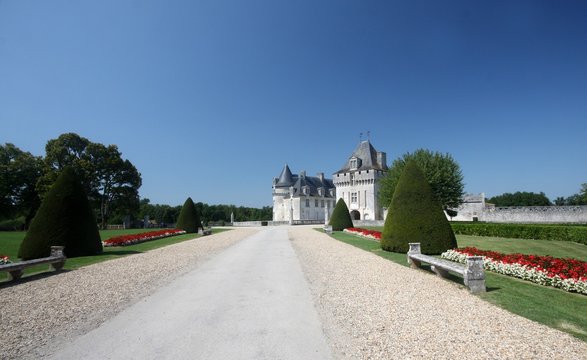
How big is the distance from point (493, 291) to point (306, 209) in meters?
54.3

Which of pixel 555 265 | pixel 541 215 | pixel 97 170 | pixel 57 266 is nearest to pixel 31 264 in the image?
pixel 57 266

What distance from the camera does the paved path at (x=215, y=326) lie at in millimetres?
3963

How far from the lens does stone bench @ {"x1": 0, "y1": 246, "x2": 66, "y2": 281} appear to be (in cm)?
877

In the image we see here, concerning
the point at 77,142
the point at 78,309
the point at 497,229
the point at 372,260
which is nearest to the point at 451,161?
the point at 497,229

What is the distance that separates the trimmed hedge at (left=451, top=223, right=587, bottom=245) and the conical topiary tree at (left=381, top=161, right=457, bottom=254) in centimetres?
1009

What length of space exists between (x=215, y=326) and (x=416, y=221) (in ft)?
32.8

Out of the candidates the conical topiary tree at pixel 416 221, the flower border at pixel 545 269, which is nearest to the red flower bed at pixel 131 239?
the conical topiary tree at pixel 416 221

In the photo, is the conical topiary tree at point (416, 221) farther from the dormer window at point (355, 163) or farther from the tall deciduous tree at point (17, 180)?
the tall deciduous tree at point (17, 180)

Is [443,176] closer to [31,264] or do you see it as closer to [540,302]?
[540,302]

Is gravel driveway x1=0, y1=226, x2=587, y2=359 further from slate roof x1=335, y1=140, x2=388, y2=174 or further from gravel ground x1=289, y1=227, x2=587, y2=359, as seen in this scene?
slate roof x1=335, y1=140, x2=388, y2=174

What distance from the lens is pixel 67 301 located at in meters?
6.58

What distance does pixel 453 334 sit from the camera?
15.0ft

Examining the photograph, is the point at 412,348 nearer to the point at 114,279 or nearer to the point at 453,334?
the point at 453,334

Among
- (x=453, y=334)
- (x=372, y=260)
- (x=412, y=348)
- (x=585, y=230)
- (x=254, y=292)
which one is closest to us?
(x=412, y=348)
